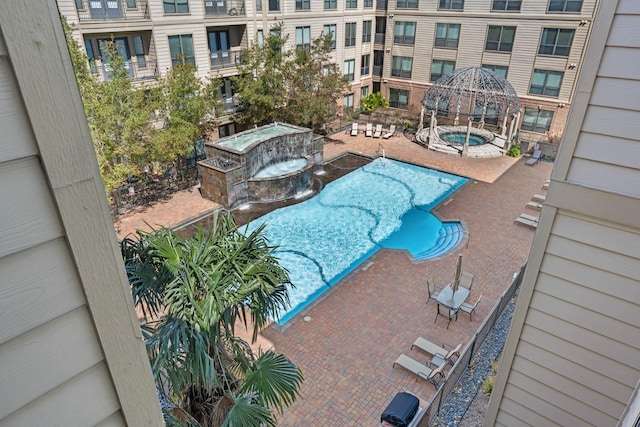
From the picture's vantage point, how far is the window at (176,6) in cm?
2156

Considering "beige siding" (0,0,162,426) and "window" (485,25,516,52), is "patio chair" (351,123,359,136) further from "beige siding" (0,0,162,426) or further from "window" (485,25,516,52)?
"beige siding" (0,0,162,426)

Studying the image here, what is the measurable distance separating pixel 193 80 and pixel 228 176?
535 centimetres

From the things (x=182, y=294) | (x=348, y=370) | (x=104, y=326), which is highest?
(x=104, y=326)

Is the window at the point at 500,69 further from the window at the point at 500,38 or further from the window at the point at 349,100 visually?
the window at the point at 349,100

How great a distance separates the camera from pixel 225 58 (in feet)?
83.3

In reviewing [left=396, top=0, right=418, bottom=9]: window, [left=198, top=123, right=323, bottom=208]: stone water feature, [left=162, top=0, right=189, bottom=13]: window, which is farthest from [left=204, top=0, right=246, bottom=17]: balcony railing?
[left=396, top=0, right=418, bottom=9]: window

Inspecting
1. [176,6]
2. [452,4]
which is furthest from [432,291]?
[452,4]

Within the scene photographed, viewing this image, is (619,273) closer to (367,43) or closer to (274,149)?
(274,149)

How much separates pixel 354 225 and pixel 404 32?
20360 millimetres

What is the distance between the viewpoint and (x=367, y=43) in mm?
34344

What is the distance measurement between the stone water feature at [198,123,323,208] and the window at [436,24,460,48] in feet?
46.9

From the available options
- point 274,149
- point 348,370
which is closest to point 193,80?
point 274,149

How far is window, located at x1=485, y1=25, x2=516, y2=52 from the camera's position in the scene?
2809 centimetres

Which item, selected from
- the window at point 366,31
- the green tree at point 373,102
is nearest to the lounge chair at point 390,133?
the green tree at point 373,102
